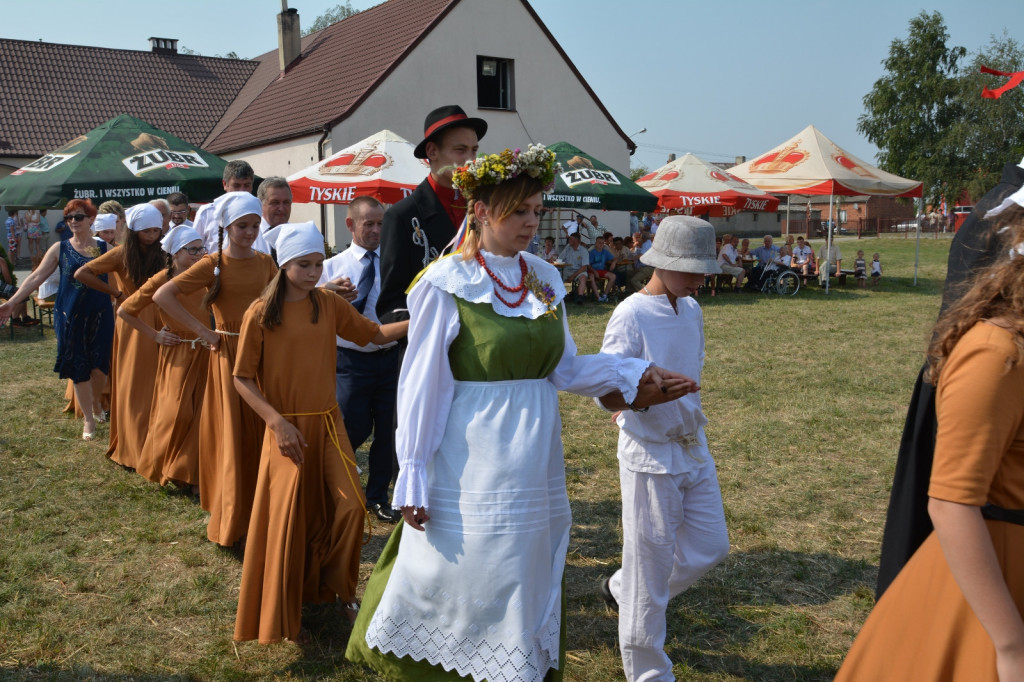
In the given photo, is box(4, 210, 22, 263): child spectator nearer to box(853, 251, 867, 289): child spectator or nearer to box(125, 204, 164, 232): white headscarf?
box(125, 204, 164, 232): white headscarf

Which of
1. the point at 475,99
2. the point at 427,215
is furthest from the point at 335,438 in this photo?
the point at 475,99

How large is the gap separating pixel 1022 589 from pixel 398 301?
9.51 ft

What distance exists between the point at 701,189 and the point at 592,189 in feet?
13.4

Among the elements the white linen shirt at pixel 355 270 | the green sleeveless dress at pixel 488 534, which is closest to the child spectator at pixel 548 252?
the white linen shirt at pixel 355 270

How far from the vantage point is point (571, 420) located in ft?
27.4

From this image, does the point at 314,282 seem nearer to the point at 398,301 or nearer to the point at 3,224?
the point at 398,301

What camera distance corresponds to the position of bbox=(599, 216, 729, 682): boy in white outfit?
3.47 m

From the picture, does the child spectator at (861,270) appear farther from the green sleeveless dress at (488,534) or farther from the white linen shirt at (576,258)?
the green sleeveless dress at (488,534)

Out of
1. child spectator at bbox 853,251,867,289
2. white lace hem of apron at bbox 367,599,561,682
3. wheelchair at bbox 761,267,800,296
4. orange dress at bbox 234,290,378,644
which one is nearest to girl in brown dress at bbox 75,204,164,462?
orange dress at bbox 234,290,378,644

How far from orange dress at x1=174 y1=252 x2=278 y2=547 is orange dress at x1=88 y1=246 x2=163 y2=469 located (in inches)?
68.2

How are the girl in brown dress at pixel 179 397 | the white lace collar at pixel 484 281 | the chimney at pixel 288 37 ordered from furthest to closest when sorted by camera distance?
the chimney at pixel 288 37 < the girl in brown dress at pixel 179 397 < the white lace collar at pixel 484 281

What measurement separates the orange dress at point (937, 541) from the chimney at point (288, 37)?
31569mm

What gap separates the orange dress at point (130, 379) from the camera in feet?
22.3

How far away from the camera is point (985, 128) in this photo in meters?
50.9
